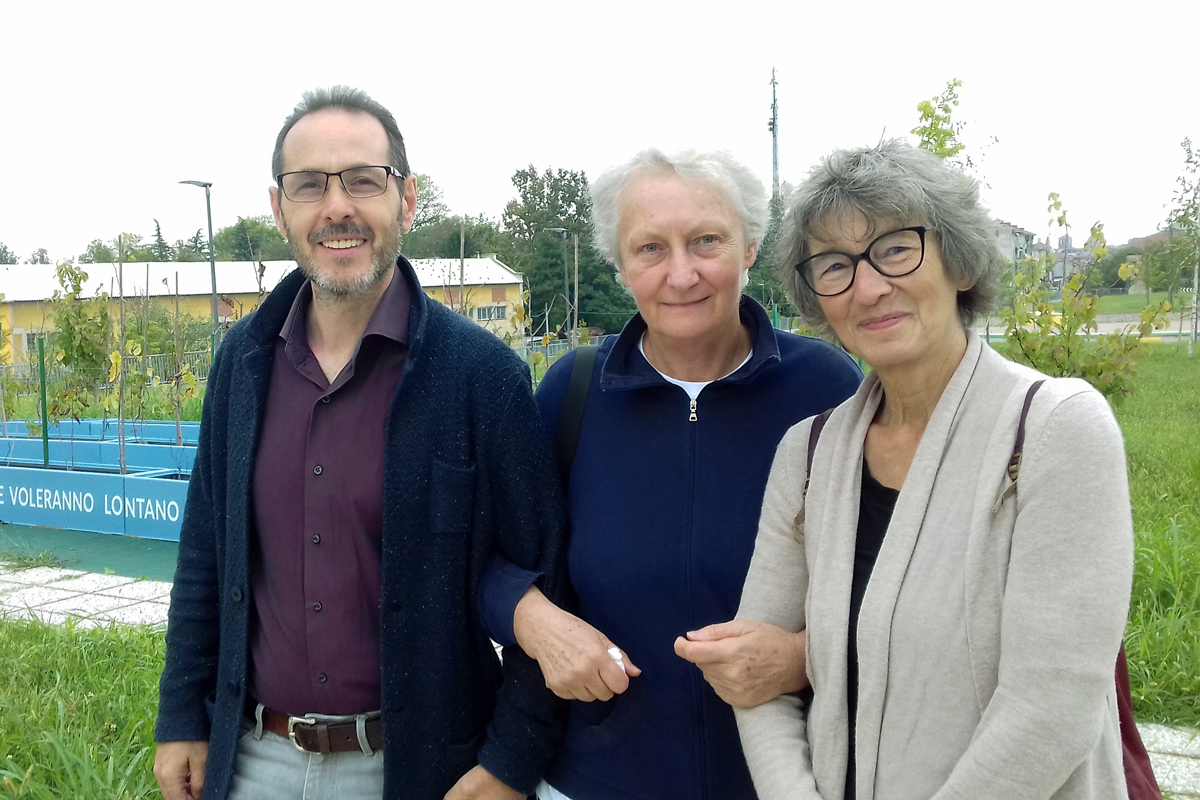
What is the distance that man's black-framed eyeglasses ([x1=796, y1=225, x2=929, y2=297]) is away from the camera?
1.62m

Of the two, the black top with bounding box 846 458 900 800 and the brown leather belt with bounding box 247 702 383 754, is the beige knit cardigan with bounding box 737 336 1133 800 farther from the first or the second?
the brown leather belt with bounding box 247 702 383 754

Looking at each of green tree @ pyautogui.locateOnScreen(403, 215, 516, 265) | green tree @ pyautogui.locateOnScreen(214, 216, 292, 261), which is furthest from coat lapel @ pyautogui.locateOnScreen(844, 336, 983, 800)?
green tree @ pyautogui.locateOnScreen(214, 216, 292, 261)

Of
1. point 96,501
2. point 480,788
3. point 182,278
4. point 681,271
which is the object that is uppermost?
point 182,278

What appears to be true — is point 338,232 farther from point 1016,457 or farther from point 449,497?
point 1016,457

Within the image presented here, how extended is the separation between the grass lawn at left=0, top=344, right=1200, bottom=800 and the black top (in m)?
2.65

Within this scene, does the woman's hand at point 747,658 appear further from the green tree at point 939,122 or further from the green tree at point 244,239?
the green tree at point 244,239

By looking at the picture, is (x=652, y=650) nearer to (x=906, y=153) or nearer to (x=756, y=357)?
(x=756, y=357)

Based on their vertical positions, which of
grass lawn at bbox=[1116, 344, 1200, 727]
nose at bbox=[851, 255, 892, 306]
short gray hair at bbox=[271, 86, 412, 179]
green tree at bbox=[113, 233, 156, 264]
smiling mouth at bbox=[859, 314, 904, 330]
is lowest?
grass lawn at bbox=[1116, 344, 1200, 727]

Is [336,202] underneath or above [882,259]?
above

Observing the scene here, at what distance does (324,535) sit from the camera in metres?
2.09

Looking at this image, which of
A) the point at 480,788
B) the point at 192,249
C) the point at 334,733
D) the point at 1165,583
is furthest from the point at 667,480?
the point at 192,249

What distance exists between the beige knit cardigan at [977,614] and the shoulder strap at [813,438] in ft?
0.19

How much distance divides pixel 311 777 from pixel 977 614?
1.51 meters

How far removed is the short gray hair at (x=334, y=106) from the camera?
2.25 m
